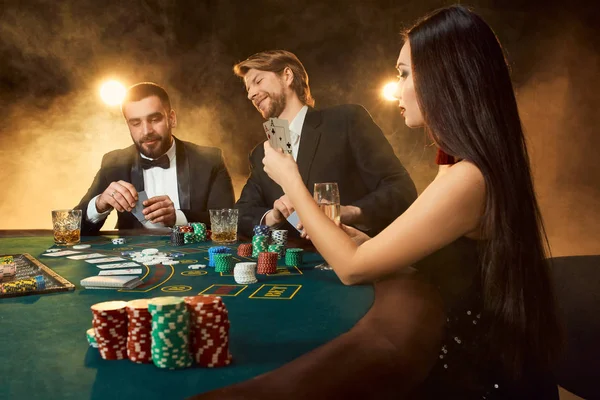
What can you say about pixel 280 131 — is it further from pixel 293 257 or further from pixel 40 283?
pixel 40 283

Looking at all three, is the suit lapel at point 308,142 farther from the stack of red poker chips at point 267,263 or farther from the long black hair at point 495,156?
the long black hair at point 495,156

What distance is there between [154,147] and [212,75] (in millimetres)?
2833

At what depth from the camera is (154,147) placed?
413 cm

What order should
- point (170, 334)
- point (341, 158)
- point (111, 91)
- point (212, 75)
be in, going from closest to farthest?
1. point (170, 334)
2. point (341, 158)
3. point (111, 91)
4. point (212, 75)

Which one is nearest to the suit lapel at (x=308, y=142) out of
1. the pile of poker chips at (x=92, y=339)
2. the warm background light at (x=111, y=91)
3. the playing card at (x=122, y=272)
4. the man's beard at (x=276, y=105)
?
the man's beard at (x=276, y=105)

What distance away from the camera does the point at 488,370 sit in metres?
1.41

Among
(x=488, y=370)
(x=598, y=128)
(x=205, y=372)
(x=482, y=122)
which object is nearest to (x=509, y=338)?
(x=488, y=370)

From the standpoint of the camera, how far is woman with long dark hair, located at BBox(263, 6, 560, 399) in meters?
1.35

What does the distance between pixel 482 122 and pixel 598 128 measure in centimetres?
473

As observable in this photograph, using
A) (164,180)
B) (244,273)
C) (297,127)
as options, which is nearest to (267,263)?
(244,273)

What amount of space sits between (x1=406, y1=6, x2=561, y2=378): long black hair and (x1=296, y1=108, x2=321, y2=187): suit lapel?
2.17 metres

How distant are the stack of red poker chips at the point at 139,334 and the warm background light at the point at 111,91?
5.84 m

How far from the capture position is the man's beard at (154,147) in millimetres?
4117

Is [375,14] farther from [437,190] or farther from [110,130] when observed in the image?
[437,190]
